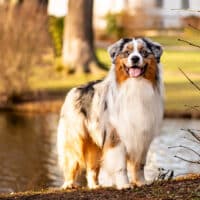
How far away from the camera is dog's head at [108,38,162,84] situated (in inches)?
331

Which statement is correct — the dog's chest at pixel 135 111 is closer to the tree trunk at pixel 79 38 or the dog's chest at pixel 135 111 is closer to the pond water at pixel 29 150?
the pond water at pixel 29 150

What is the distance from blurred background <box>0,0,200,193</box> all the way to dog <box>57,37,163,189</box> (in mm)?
505

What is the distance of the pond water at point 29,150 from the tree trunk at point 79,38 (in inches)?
297

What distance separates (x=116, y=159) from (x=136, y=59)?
1.10 m

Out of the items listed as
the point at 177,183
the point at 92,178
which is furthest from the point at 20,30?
the point at 177,183

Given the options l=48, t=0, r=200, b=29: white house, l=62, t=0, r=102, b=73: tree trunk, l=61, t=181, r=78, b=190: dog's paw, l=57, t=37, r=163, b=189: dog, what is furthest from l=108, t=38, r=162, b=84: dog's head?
l=48, t=0, r=200, b=29: white house

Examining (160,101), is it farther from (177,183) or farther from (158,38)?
(158,38)

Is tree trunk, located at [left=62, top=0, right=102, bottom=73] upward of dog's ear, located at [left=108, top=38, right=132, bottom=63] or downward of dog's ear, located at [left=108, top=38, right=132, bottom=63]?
downward

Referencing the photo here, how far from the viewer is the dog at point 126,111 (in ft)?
27.9

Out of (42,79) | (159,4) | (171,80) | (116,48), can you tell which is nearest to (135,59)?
(116,48)

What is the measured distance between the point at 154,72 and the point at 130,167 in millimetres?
1121

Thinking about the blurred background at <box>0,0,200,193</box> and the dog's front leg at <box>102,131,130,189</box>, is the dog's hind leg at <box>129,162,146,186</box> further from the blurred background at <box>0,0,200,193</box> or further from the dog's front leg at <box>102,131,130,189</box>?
the blurred background at <box>0,0,200,193</box>

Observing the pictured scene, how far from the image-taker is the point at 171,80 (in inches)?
1008

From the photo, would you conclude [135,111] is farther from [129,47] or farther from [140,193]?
[140,193]
